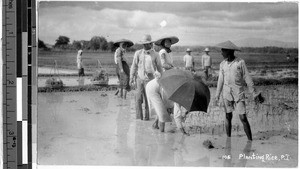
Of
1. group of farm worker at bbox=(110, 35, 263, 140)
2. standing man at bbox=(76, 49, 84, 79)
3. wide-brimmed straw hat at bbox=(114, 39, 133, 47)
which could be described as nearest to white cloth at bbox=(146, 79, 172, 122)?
group of farm worker at bbox=(110, 35, 263, 140)

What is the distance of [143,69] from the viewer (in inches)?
129

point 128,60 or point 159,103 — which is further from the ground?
point 128,60

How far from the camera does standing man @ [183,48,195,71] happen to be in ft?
10.5

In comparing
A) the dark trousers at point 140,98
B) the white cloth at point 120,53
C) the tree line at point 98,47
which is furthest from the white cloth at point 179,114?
the white cloth at point 120,53

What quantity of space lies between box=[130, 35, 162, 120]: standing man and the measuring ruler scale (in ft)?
2.67

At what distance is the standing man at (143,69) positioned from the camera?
3.27m

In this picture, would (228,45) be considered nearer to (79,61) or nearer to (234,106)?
(234,106)

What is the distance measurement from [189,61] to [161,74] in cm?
24

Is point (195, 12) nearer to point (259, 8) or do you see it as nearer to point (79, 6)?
Answer: point (259, 8)

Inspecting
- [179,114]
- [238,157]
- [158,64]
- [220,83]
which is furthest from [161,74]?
[238,157]

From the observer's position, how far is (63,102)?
10.8 feet

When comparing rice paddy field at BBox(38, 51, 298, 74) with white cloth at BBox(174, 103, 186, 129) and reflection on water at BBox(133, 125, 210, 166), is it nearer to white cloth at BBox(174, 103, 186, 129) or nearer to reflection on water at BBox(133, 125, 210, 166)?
white cloth at BBox(174, 103, 186, 129)

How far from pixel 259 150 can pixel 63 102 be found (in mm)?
1613

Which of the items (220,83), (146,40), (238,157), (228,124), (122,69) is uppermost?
(146,40)
